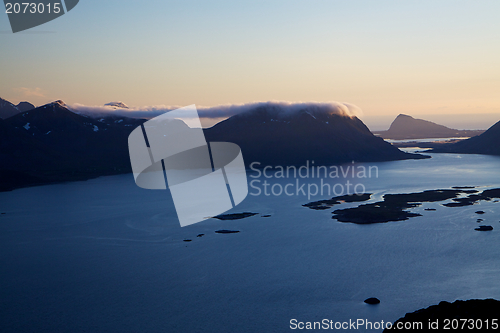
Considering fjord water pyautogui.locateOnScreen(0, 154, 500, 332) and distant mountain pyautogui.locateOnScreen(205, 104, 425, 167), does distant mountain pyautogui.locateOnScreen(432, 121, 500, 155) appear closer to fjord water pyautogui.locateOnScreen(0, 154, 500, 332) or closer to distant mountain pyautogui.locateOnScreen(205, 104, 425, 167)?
distant mountain pyautogui.locateOnScreen(205, 104, 425, 167)

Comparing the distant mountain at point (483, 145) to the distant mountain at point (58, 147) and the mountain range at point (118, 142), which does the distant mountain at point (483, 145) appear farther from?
the distant mountain at point (58, 147)

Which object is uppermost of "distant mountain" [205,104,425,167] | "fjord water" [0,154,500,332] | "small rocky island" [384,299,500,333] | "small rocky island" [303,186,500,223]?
"distant mountain" [205,104,425,167]

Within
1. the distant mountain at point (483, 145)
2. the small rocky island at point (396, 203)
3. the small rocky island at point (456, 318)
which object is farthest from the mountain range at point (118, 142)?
the small rocky island at point (456, 318)

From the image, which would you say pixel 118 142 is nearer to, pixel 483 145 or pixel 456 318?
pixel 483 145

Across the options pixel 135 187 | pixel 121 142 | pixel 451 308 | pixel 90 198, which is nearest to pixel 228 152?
pixel 121 142

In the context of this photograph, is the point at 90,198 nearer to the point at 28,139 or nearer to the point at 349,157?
the point at 28,139

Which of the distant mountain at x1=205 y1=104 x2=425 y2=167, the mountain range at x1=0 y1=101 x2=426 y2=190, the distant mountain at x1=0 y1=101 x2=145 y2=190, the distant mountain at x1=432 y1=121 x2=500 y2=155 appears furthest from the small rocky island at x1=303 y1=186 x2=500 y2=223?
the distant mountain at x1=432 y1=121 x2=500 y2=155

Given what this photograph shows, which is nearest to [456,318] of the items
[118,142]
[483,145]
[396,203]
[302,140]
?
[396,203]

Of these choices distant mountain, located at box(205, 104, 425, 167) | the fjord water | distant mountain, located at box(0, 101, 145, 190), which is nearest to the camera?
the fjord water
